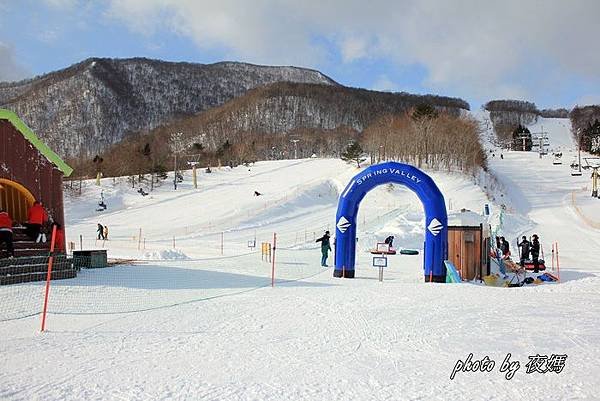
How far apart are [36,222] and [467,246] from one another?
1297 centimetres

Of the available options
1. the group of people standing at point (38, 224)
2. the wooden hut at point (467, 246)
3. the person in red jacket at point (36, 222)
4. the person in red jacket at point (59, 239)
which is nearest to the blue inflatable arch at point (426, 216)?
the wooden hut at point (467, 246)

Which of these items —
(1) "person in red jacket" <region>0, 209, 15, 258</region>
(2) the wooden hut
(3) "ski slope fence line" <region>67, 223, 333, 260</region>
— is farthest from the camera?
(3) "ski slope fence line" <region>67, 223, 333, 260</region>

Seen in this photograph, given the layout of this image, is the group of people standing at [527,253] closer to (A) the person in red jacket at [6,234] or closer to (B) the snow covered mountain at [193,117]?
(A) the person in red jacket at [6,234]

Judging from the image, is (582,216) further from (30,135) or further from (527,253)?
(30,135)

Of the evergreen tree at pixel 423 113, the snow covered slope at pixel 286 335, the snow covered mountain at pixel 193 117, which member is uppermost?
the snow covered mountain at pixel 193 117

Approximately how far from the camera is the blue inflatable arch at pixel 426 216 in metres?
15.0

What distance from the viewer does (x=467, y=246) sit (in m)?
16.0

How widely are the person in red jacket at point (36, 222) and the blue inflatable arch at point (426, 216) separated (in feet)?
28.8

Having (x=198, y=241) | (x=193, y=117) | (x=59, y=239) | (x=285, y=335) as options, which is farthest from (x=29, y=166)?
(x=193, y=117)

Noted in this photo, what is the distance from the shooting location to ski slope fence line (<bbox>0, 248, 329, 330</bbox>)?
31.7ft

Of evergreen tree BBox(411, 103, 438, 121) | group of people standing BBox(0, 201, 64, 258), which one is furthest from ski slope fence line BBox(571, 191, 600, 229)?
group of people standing BBox(0, 201, 64, 258)

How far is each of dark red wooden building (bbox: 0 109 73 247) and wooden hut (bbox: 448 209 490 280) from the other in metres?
12.6

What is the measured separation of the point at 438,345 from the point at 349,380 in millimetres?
1996

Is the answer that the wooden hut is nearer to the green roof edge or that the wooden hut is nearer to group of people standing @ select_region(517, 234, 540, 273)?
group of people standing @ select_region(517, 234, 540, 273)
